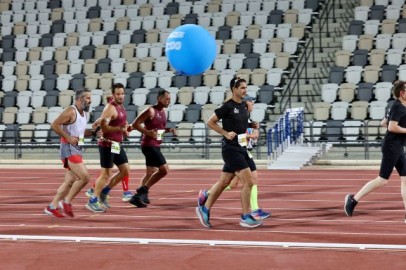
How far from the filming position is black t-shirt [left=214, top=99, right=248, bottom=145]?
11.7 metres

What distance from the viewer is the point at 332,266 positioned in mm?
8516

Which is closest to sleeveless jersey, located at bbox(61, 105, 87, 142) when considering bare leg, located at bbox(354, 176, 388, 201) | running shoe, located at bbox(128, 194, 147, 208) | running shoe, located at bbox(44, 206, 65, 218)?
running shoe, located at bbox(44, 206, 65, 218)

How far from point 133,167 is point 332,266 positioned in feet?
53.0

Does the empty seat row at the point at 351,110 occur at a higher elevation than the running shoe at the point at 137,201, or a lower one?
higher

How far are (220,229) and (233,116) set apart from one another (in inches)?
59.4

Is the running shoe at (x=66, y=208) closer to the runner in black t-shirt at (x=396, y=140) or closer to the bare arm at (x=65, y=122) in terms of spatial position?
the bare arm at (x=65, y=122)

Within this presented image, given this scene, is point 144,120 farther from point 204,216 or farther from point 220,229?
point 220,229

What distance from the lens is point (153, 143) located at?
14.7 metres

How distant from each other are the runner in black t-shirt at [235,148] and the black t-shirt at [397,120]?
6.45 feet

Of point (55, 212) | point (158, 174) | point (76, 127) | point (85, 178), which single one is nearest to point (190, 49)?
point (158, 174)

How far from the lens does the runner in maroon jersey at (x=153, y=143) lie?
1445cm

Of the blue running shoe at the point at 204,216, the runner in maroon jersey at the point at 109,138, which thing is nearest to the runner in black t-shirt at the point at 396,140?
the blue running shoe at the point at 204,216

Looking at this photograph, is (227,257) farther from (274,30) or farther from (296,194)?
(274,30)

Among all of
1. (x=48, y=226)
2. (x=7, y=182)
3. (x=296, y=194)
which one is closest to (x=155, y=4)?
(x=7, y=182)
